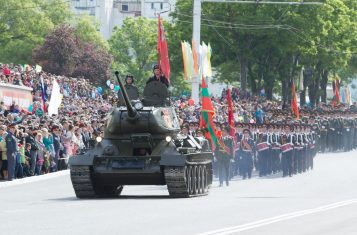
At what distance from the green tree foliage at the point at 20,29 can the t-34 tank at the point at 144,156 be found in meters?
93.6

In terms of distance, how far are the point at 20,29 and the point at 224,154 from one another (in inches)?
3529

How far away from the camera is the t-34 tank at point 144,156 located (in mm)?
28062

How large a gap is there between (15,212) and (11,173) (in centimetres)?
1177

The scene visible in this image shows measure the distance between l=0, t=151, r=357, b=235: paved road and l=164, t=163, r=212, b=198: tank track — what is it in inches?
13.0

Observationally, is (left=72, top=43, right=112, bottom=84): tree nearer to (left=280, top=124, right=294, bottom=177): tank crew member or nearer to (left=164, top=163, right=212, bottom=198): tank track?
(left=280, top=124, right=294, bottom=177): tank crew member

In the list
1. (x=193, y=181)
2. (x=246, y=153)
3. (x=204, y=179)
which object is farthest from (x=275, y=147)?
(x=193, y=181)

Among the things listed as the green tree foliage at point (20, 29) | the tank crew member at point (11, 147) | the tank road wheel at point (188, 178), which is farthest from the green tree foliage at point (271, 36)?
the tank road wheel at point (188, 178)

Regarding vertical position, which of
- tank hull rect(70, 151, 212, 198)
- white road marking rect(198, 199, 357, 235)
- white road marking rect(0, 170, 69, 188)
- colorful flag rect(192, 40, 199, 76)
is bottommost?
white road marking rect(0, 170, 69, 188)

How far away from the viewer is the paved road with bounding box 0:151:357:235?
19.6 m

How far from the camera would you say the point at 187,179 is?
92.6 feet

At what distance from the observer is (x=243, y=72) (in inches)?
3339

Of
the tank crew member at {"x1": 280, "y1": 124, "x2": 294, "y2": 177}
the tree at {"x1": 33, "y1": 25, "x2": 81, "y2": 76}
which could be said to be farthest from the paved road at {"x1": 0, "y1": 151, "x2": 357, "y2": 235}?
the tree at {"x1": 33, "y1": 25, "x2": 81, "y2": 76}

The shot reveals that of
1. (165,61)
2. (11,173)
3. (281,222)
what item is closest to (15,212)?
(281,222)

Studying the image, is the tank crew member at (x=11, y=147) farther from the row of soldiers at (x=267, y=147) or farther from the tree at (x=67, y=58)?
the tree at (x=67, y=58)
